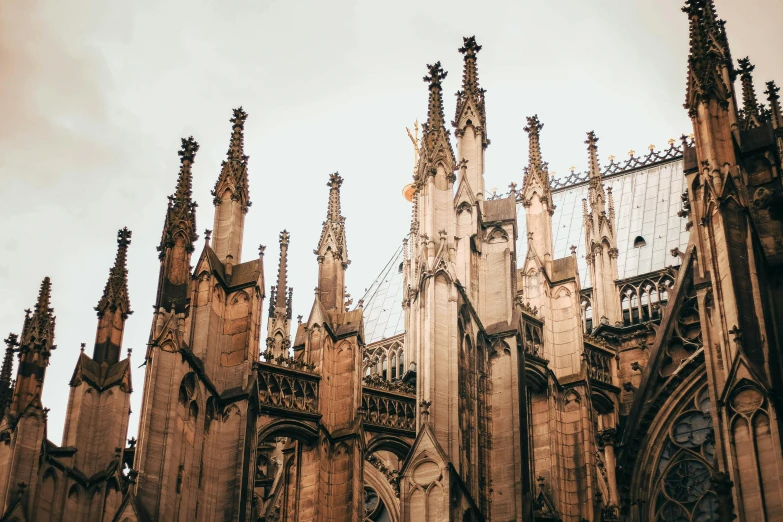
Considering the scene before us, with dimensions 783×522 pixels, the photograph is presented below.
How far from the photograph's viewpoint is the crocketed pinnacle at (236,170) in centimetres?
2927

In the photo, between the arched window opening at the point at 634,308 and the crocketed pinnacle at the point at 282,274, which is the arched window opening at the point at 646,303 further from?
the crocketed pinnacle at the point at 282,274

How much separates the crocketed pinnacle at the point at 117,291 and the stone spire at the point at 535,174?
10226 mm

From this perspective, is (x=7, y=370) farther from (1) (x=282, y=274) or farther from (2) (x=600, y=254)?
(2) (x=600, y=254)

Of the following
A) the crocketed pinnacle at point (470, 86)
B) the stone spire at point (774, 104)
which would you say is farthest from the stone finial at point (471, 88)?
the stone spire at point (774, 104)

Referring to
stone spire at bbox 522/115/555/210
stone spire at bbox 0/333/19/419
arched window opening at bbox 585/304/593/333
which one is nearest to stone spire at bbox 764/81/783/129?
stone spire at bbox 522/115/555/210

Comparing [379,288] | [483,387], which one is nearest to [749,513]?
A: [483,387]

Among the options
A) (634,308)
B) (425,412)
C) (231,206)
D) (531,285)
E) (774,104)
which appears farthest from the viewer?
(634,308)

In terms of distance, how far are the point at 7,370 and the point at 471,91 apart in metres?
14.8

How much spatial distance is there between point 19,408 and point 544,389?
11.8 metres

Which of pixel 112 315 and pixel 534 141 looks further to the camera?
pixel 534 141

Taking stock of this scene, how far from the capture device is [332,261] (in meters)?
32.3

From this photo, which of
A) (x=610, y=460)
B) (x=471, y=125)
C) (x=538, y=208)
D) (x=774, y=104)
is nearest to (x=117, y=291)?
(x=471, y=125)

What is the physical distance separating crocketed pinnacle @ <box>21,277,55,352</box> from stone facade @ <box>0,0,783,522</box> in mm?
54

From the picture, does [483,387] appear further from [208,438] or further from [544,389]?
[208,438]
